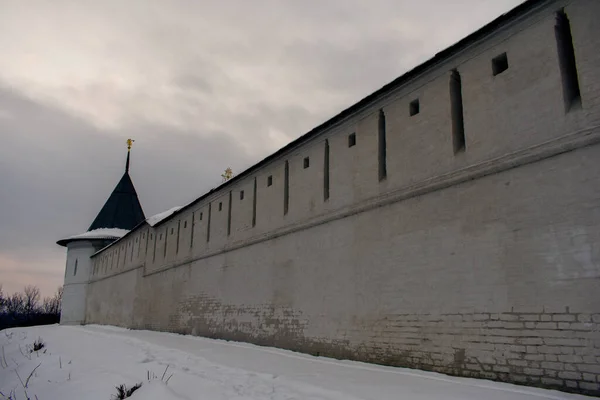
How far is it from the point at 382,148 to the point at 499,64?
2.28 metres

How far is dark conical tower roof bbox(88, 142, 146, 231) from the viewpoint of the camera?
31656 mm

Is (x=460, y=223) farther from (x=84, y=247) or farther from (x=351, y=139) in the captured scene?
(x=84, y=247)

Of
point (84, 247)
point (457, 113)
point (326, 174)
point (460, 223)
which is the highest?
point (84, 247)

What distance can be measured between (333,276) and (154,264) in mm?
11719

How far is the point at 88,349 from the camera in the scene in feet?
36.3

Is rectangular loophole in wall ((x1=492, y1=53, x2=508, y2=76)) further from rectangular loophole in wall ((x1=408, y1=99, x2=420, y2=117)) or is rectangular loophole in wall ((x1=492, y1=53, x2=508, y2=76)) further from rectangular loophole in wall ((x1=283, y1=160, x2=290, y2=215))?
rectangular loophole in wall ((x1=283, y1=160, x2=290, y2=215))

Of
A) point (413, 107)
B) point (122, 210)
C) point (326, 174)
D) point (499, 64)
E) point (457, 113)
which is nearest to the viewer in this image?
point (499, 64)

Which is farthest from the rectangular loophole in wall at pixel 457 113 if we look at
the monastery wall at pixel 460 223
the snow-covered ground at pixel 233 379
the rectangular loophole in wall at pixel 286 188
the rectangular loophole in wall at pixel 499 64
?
the rectangular loophole in wall at pixel 286 188

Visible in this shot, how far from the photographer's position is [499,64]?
6.28 m

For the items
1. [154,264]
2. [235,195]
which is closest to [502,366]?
[235,195]

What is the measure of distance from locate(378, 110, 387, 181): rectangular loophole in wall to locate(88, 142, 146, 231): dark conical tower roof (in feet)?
88.8

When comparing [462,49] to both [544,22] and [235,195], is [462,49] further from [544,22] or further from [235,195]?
[235,195]

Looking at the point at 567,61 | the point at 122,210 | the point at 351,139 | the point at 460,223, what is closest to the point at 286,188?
the point at 351,139

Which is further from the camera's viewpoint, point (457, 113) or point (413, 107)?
point (413, 107)
